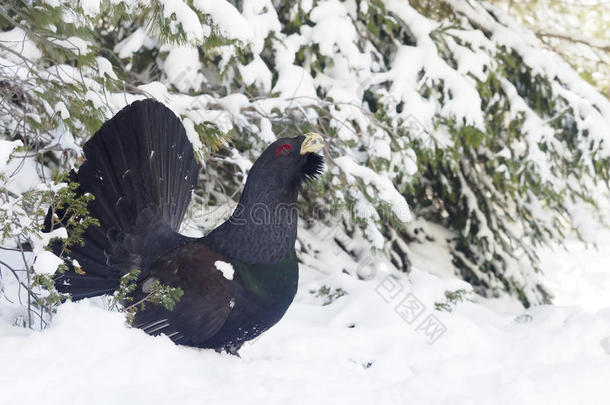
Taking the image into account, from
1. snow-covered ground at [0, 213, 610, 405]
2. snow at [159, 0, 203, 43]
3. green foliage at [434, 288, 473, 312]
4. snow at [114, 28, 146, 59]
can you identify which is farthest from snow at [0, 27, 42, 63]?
green foliage at [434, 288, 473, 312]

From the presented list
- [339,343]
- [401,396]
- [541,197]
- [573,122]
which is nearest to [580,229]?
[541,197]

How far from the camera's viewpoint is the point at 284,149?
296cm

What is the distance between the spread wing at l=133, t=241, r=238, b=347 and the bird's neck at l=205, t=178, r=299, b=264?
92 millimetres

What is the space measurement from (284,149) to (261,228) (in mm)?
374

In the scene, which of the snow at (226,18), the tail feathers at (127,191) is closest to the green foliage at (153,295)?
the tail feathers at (127,191)

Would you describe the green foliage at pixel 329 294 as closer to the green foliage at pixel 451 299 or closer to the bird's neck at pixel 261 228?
the green foliage at pixel 451 299

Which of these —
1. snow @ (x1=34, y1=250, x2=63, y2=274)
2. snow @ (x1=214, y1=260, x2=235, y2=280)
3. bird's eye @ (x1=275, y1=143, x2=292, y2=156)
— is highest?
bird's eye @ (x1=275, y1=143, x2=292, y2=156)

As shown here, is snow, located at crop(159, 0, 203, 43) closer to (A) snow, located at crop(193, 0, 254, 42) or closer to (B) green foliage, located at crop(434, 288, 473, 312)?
(A) snow, located at crop(193, 0, 254, 42)

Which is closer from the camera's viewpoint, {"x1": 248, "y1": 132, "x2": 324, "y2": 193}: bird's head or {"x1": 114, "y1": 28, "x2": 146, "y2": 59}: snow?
{"x1": 248, "y1": 132, "x2": 324, "y2": 193}: bird's head

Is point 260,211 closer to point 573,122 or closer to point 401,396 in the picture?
point 401,396

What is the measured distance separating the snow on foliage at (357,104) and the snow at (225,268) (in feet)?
3.31

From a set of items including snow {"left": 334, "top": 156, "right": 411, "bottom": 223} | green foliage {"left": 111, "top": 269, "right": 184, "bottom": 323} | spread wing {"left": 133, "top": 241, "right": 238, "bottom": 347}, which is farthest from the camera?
snow {"left": 334, "top": 156, "right": 411, "bottom": 223}

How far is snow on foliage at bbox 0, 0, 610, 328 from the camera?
3.34 meters

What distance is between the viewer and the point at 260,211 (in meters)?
2.93
